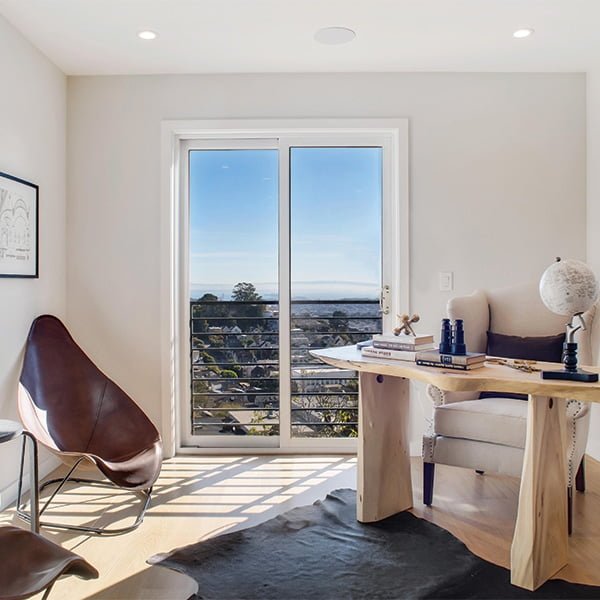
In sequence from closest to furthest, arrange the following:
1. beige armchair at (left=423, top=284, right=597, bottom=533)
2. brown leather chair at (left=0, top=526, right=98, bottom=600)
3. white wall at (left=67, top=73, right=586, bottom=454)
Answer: brown leather chair at (left=0, top=526, right=98, bottom=600) < beige armchair at (left=423, top=284, right=597, bottom=533) < white wall at (left=67, top=73, right=586, bottom=454)

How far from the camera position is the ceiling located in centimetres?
255

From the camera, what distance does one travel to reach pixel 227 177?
351cm

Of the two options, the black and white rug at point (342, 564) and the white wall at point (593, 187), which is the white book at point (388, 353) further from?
the white wall at point (593, 187)

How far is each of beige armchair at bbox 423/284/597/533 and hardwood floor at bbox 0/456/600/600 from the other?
0.20 m

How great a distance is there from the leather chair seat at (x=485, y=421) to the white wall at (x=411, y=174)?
2.98 ft

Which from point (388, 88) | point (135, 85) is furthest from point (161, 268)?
point (388, 88)

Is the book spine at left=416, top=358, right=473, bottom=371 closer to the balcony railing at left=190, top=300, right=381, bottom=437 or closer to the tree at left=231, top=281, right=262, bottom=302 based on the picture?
the balcony railing at left=190, top=300, right=381, bottom=437

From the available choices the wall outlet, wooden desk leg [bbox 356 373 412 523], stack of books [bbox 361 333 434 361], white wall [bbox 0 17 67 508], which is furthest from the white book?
white wall [bbox 0 17 67 508]

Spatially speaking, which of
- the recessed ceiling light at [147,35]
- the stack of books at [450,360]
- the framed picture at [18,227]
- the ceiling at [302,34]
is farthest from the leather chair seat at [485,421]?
the recessed ceiling light at [147,35]

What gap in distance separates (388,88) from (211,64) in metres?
1.11

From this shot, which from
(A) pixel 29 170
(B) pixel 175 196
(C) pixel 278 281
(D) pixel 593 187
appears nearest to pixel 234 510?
(C) pixel 278 281

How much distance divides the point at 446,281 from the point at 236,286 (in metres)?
1.36

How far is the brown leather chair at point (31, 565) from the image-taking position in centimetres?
130

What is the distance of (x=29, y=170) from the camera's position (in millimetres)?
2918
